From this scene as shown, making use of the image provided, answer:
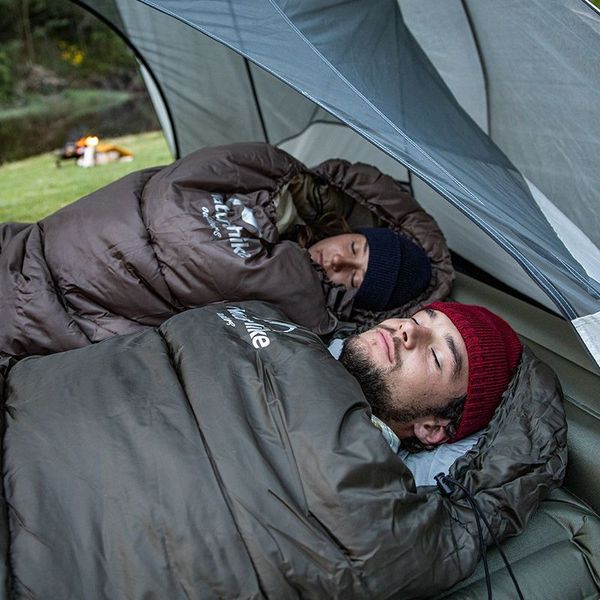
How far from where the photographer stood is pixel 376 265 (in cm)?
235

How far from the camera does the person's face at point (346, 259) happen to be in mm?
2428

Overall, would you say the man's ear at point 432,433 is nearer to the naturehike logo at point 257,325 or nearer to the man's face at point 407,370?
the man's face at point 407,370

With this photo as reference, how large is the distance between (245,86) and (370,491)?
225cm

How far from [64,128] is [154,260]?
4.85 meters

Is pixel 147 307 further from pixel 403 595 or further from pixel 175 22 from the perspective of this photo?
pixel 175 22

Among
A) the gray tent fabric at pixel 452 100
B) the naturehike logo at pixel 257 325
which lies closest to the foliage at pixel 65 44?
the gray tent fabric at pixel 452 100

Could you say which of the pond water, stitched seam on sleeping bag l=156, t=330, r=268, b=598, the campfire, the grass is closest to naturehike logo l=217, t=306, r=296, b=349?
stitched seam on sleeping bag l=156, t=330, r=268, b=598

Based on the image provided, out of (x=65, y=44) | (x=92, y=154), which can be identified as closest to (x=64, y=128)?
(x=92, y=154)

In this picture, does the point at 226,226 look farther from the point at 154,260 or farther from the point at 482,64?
the point at 482,64

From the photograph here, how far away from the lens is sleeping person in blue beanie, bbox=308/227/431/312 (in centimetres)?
234

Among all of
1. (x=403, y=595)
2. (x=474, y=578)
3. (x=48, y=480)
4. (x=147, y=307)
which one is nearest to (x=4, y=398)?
(x=48, y=480)

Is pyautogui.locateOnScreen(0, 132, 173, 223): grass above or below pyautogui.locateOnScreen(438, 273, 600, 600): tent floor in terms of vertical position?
below

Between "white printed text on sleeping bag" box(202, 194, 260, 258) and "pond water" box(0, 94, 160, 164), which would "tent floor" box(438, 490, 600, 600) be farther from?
"pond water" box(0, 94, 160, 164)

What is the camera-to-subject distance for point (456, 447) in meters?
1.82
